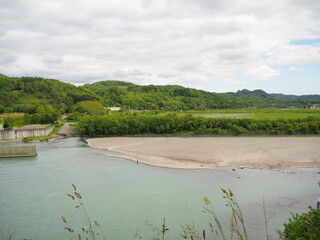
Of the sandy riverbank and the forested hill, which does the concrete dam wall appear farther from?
the forested hill

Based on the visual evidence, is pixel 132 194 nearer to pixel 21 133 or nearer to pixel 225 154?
pixel 225 154

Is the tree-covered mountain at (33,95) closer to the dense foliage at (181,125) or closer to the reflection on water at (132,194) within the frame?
the dense foliage at (181,125)

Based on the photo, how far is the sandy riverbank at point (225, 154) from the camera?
37.4 m

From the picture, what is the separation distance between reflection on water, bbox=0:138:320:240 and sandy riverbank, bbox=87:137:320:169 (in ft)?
10.9

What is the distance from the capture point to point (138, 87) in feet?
612

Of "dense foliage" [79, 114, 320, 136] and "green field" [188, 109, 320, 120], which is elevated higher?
"green field" [188, 109, 320, 120]

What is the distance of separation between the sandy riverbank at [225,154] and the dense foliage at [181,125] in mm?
14251

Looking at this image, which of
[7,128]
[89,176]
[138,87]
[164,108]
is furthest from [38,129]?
[138,87]

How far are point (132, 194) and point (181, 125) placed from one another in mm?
47038

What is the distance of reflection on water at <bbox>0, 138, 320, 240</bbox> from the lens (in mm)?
19188

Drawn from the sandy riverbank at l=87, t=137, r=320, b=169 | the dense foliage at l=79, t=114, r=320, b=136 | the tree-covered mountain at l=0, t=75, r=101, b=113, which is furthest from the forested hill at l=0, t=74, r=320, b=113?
the sandy riverbank at l=87, t=137, r=320, b=169

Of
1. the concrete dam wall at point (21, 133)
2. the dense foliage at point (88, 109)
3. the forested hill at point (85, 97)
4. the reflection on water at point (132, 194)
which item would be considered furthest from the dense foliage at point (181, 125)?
the forested hill at point (85, 97)

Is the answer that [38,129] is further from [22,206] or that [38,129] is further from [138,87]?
[138,87]

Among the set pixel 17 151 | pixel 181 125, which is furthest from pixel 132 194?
pixel 181 125
